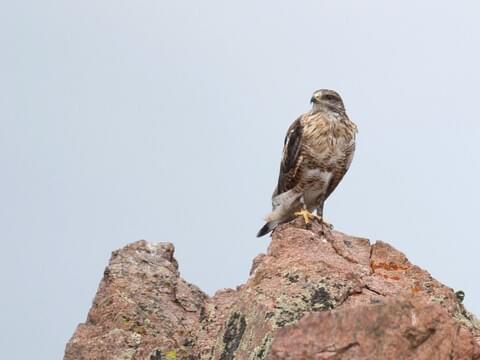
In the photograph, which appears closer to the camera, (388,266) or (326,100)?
(388,266)

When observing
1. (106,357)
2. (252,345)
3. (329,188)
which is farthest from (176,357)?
(329,188)

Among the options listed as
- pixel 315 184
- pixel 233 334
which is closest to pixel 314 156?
pixel 315 184

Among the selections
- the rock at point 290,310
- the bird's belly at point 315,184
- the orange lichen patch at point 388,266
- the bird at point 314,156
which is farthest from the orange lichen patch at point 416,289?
the bird's belly at point 315,184

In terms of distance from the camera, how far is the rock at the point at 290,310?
807 centimetres

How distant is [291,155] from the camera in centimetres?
1469

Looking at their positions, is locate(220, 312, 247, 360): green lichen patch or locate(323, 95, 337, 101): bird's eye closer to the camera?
locate(220, 312, 247, 360): green lichen patch

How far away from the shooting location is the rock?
8.07 meters

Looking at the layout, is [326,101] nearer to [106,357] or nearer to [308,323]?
[106,357]

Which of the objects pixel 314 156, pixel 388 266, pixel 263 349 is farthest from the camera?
pixel 314 156

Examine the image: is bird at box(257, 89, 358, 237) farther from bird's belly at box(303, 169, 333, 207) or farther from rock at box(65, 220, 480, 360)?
rock at box(65, 220, 480, 360)

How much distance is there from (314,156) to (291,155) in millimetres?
335

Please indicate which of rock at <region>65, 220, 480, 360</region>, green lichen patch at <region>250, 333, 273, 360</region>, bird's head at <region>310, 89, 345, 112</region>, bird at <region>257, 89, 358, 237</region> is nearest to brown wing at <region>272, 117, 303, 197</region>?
bird at <region>257, 89, 358, 237</region>

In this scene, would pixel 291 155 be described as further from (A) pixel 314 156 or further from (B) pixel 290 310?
(B) pixel 290 310

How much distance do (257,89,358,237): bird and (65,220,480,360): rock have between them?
66.2 inches
